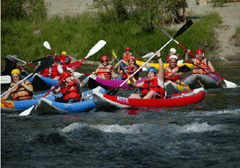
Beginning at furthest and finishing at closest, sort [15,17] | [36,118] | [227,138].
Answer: [15,17], [36,118], [227,138]

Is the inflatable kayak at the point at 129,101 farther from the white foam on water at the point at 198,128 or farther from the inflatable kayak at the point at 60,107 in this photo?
the white foam on water at the point at 198,128

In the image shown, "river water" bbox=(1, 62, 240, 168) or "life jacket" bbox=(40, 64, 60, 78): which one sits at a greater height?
"river water" bbox=(1, 62, 240, 168)

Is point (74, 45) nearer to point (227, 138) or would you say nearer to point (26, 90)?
point (26, 90)

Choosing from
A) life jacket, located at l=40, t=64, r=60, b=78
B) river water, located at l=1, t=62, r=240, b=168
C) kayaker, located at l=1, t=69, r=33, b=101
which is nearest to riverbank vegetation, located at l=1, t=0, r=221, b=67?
life jacket, located at l=40, t=64, r=60, b=78

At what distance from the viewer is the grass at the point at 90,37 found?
2134 centimetres

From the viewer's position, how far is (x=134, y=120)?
260 inches

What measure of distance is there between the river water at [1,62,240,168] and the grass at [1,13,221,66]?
43.7ft

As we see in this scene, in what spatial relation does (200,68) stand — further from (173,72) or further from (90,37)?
(90,37)

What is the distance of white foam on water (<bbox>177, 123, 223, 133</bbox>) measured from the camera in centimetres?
573

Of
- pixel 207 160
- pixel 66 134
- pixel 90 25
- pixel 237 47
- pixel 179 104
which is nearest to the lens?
pixel 207 160

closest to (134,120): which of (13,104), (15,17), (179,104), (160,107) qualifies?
(160,107)

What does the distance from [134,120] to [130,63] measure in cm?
496

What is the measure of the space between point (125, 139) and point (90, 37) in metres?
18.3

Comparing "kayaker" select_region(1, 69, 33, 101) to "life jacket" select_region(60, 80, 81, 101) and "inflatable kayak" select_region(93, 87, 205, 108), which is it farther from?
"inflatable kayak" select_region(93, 87, 205, 108)
